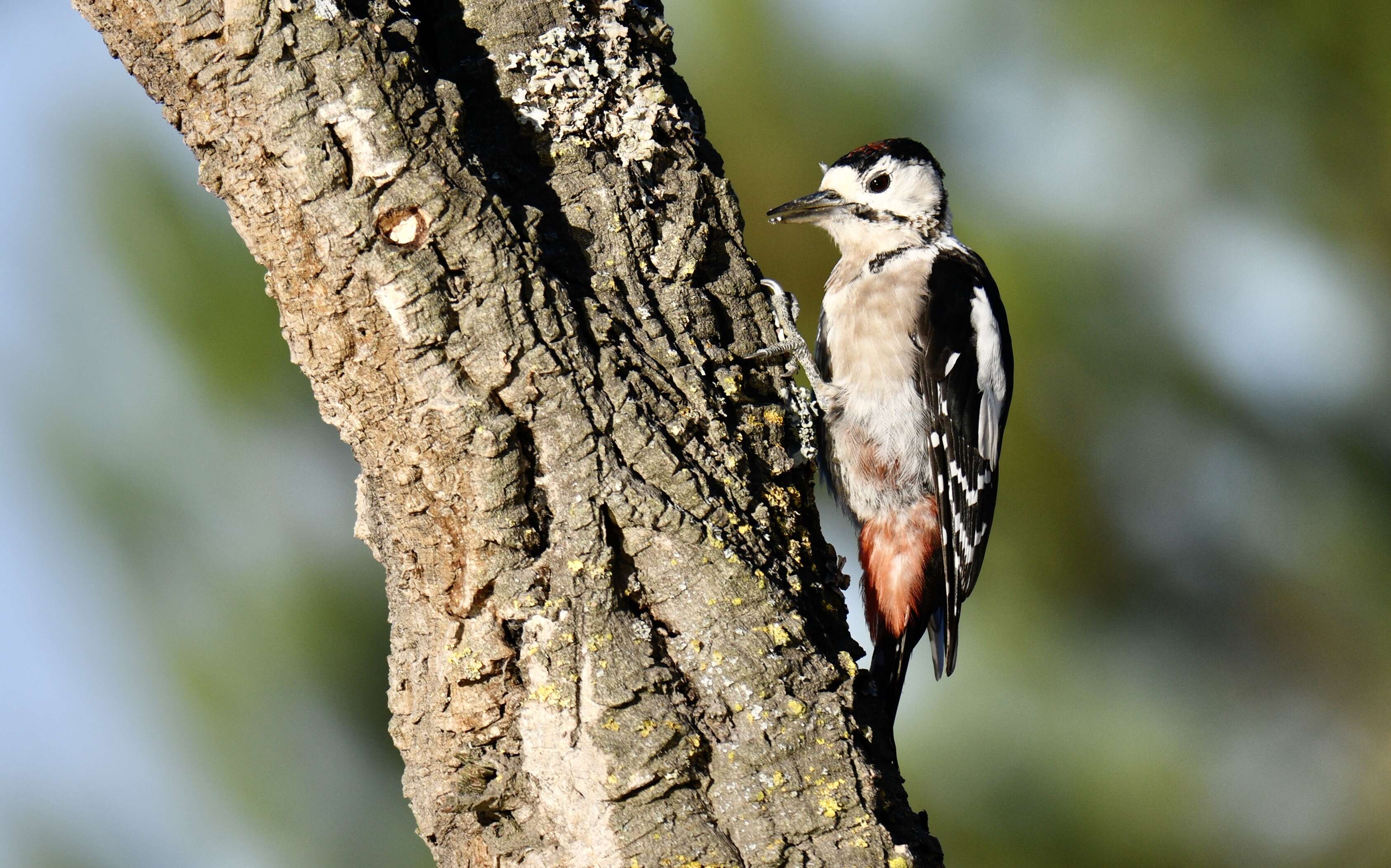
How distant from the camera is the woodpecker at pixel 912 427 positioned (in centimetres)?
246

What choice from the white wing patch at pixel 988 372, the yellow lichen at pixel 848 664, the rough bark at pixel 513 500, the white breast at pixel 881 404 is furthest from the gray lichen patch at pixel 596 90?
the white wing patch at pixel 988 372

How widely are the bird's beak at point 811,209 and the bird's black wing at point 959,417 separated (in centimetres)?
28

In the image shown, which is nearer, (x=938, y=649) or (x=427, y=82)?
(x=427, y=82)

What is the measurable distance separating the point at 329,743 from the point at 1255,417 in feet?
10.5

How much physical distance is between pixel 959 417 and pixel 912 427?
0.12 meters

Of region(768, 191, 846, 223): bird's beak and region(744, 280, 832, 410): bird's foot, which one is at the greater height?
region(768, 191, 846, 223): bird's beak

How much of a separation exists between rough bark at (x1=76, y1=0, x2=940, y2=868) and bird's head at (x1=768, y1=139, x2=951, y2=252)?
1360 millimetres

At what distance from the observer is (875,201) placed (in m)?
2.72

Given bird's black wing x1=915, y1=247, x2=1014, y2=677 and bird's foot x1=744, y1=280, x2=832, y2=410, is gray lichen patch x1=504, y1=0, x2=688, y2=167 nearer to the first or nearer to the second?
bird's foot x1=744, y1=280, x2=832, y2=410

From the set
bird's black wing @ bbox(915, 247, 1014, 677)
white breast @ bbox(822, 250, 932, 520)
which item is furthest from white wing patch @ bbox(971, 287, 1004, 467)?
white breast @ bbox(822, 250, 932, 520)

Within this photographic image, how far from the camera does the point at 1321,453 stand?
11.9 ft

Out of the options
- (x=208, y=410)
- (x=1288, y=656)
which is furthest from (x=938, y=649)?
(x=208, y=410)

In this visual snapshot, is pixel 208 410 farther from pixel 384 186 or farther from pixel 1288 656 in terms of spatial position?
pixel 1288 656

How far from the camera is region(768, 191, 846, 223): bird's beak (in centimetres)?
266
